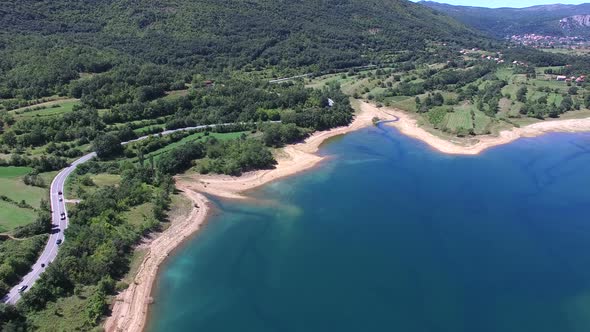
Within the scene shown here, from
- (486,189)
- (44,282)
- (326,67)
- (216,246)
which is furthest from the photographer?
(326,67)

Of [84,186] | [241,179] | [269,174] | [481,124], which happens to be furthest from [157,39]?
[481,124]

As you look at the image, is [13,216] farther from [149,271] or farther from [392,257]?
[392,257]

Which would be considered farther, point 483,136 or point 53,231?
point 483,136

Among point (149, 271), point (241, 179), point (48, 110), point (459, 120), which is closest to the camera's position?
point (149, 271)

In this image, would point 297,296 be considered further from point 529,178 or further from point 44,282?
point 529,178

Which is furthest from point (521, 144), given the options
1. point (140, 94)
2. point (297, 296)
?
point (140, 94)

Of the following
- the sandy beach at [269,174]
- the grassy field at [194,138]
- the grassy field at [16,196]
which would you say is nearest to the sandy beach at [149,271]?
the sandy beach at [269,174]

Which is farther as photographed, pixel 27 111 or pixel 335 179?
pixel 27 111
